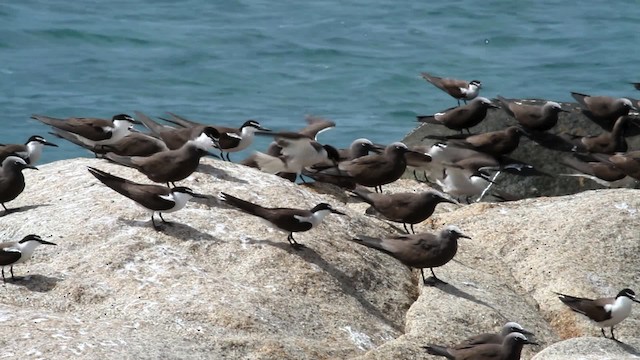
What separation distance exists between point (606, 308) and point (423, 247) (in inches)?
76.0

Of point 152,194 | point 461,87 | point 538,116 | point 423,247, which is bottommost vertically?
point 461,87

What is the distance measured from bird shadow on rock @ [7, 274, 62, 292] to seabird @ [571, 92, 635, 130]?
974 cm

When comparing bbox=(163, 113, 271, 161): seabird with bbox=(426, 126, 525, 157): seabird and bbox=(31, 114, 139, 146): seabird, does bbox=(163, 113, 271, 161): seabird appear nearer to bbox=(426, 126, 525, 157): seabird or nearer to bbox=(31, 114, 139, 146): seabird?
bbox=(31, 114, 139, 146): seabird

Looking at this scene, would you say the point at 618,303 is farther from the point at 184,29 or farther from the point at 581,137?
the point at 184,29

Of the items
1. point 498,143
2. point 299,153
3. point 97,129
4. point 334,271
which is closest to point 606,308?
point 334,271

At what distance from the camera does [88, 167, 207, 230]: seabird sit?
12977 millimetres

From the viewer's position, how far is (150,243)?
1276 cm

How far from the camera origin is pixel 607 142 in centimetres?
1833

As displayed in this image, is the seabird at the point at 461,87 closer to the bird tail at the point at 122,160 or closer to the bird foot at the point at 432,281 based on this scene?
the bird tail at the point at 122,160

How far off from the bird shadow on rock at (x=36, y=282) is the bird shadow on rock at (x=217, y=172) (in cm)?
302

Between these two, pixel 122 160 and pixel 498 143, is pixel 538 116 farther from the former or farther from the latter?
pixel 122 160

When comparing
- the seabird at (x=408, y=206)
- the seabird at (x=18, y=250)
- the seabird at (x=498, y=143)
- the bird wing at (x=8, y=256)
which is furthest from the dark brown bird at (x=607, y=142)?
the bird wing at (x=8, y=256)

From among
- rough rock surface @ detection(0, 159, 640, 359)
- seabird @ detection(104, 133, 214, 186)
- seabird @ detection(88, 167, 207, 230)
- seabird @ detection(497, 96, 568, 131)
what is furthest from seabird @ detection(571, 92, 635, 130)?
seabird @ detection(88, 167, 207, 230)

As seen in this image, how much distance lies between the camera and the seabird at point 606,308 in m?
12.5
